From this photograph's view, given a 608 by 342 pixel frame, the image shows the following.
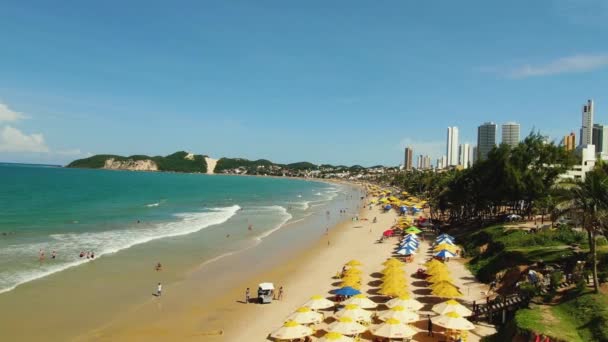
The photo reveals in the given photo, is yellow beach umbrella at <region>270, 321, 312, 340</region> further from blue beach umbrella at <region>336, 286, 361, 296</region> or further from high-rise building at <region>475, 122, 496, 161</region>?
high-rise building at <region>475, 122, 496, 161</region>

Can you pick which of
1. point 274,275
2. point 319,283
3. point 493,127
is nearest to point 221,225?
point 274,275

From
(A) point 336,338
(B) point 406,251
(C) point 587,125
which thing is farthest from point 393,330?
(C) point 587,125

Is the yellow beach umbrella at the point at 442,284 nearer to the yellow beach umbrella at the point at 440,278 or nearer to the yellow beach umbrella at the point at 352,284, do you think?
the yellow beach umbrella at the point at 440,278

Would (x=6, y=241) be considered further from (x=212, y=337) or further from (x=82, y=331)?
(x=212, y=337)

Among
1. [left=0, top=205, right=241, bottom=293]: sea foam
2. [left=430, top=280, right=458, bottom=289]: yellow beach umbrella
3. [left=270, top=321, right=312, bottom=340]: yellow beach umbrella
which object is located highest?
[left=430, top=280, right=458, bottom=289]: yellow beach umbrella

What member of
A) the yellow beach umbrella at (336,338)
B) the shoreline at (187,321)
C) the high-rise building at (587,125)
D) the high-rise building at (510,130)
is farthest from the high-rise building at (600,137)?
the yellow beach umbrella at (336,338)

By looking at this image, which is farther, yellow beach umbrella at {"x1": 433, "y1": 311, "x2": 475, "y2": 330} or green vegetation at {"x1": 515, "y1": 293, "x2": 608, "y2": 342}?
yellow beach umbrella at {"x1": 433, "y1": 311, "x2": 475, "y2": 330}

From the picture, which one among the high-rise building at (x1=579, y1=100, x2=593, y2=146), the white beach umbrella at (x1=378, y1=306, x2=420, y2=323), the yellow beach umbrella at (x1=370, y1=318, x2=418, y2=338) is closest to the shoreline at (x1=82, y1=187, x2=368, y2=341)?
the yellow beach umbrella at (x1=370, y1=318, x2=418, y2=338)
